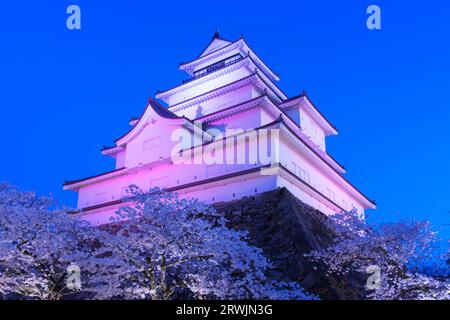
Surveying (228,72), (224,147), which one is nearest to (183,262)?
(224,147)

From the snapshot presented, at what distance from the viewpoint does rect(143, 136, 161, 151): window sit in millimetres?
22281

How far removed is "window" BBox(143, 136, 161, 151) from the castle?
0.22 feet

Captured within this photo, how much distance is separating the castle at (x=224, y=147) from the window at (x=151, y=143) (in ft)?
0.22

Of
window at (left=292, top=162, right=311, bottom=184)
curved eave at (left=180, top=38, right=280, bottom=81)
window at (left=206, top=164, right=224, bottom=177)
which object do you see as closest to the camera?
window at (left=206, top=164, right=224, bottom=177)

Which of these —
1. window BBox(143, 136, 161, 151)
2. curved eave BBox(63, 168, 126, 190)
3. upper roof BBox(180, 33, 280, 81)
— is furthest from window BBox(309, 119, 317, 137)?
curved eave BBox(63, 168, 126, 190)

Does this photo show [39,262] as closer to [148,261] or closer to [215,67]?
[148,261]

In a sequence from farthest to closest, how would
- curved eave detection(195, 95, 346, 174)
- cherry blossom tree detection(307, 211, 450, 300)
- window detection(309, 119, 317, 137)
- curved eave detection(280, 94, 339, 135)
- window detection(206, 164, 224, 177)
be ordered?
window detection(309, 119, 317, 137) < curved eave detection(280, 94, 339, 135) < curved eave detection(195, 95, 346, 174) < window detection(206, 164, 224, 177) < cherry blossom tree detection(307, 211, 450, 300)

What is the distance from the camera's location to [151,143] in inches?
891

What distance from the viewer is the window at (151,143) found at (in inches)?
877

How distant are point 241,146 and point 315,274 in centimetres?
770

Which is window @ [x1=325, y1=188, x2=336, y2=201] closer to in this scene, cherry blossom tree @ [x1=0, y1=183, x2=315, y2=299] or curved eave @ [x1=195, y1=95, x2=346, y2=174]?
curved eave @ [x1=195, y1=95, x2=346, y2=174]

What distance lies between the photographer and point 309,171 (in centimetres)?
2070
